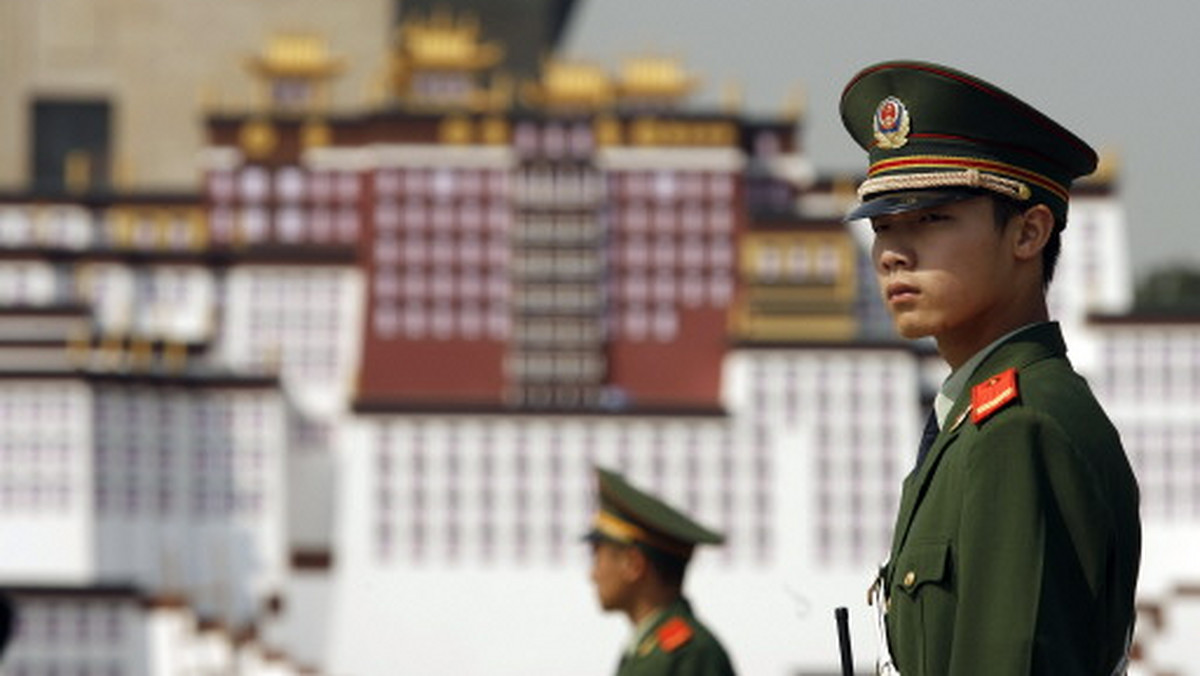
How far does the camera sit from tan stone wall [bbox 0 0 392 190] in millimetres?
95125

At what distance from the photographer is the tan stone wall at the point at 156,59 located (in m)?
95.1

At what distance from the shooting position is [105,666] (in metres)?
67.8

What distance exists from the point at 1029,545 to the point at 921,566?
26 centimetres

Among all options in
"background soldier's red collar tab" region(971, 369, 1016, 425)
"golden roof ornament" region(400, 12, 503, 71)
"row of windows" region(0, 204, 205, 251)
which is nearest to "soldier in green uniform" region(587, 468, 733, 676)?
"background soldier's red collar tab" region(971, 369, 1016, 425)

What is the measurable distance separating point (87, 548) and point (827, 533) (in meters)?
17.1

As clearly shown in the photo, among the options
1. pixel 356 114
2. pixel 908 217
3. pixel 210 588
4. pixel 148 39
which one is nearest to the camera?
pixel 908 217

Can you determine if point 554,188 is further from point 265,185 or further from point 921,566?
point 921,566

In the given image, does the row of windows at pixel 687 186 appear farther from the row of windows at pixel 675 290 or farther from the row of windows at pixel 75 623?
the row of windows at pixel 75 623

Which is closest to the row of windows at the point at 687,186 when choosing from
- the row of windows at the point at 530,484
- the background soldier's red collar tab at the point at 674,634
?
the row of windows at the point at 530,484

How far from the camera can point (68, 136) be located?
316ft

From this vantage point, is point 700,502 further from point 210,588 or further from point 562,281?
point 210,588

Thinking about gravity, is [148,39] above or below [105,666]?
above

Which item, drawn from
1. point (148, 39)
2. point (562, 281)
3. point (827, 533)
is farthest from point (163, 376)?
point (148, 39)

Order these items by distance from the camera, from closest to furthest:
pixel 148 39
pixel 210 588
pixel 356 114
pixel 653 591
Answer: pixel 653 591
pixel 210 588
pixel 356 114
pixel 148 39
